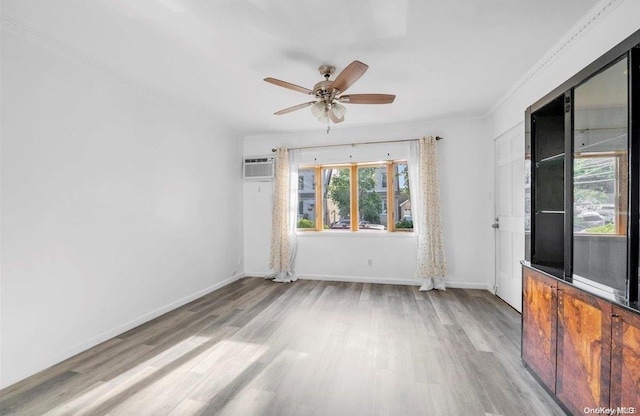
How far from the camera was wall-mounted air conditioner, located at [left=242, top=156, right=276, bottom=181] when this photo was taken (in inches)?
188

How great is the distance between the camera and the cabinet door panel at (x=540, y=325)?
1.66m

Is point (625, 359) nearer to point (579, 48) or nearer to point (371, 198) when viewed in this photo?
point (579, 48)

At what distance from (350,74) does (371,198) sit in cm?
278

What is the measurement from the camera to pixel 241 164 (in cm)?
490

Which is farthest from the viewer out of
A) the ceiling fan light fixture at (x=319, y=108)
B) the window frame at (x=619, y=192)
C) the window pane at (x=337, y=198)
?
the window pane at (x=337, y=198)

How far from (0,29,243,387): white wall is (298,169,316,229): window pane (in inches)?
71.6

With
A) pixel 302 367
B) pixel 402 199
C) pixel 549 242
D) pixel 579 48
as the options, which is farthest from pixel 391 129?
pixel 302 367

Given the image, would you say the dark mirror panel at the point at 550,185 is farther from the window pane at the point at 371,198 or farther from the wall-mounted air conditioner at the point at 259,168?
the wall-mounted air conditioner at the point at 259,168

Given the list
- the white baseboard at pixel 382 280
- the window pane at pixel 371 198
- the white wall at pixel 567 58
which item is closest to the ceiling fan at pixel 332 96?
the white wall at pixel 567 58

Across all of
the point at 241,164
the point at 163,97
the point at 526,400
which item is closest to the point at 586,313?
the point at 526,400

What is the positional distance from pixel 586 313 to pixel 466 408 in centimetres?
88

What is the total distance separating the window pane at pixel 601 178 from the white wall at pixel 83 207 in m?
3.76

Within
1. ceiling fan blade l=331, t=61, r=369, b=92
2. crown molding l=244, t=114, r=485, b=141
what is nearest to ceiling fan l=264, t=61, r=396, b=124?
ceiling fan blade l=331, t=61, r=369, b=92

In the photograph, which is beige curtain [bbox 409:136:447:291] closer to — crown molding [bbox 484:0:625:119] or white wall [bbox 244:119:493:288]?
white wall [bbox 244:119:493:288]
